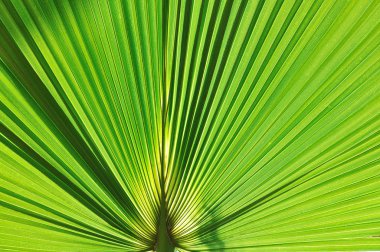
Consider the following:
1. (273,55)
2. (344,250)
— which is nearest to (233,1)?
(273,55)

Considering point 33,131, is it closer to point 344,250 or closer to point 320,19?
point 320,19

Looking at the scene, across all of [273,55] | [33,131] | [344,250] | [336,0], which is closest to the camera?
[336,0]

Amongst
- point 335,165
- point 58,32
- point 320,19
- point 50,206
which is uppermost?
point 320,19

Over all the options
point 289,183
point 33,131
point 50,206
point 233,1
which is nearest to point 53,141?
point 33,131

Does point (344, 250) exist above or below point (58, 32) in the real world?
below

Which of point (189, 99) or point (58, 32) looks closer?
point (58, 32)

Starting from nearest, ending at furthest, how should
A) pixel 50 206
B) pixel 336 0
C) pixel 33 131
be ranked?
pixel 336 0
pixel 33 131
pixel 50 206

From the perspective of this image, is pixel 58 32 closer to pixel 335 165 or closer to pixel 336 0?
pixel 336 0
